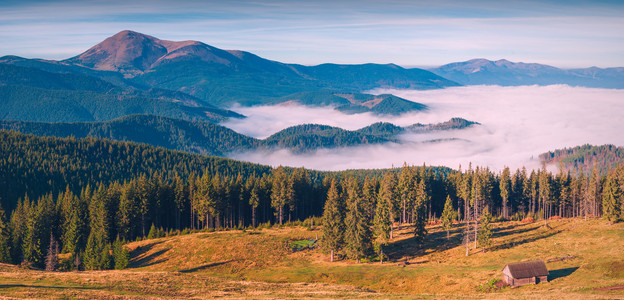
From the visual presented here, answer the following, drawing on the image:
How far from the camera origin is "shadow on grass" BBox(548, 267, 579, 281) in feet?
213

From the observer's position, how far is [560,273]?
219 ft

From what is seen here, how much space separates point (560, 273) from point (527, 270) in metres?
7.11

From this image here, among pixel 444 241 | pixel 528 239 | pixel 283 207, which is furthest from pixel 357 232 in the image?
pixel 283 207

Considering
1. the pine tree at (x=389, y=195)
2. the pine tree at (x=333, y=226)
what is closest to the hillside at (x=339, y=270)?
the pine tree at (x=333, y=226)

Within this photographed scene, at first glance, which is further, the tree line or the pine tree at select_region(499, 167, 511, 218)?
the pine tree at select_region(499, 167, 511, 218)

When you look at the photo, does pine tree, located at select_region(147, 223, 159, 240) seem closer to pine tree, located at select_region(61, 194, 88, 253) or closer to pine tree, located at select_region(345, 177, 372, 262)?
pine tree, located at select_region(61, 194, 88, 253)

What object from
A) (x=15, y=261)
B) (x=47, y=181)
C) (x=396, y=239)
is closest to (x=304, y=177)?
(x=396, y=239)

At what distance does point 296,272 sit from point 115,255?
125ft

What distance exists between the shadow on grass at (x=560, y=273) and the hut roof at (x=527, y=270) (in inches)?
77.8

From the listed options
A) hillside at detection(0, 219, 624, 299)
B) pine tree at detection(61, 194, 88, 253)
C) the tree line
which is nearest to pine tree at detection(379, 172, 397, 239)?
the tree line

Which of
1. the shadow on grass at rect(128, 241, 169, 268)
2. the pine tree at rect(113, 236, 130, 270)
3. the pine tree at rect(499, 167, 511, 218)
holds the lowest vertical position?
the shadow on grass at rect(128, 241, 169, 268)

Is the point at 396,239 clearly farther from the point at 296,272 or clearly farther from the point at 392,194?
the point at 296,272

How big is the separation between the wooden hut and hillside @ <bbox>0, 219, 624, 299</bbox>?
1.39 meters

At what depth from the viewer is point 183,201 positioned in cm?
12469
